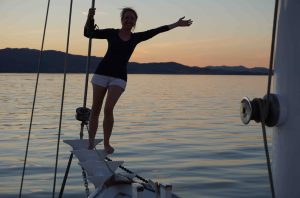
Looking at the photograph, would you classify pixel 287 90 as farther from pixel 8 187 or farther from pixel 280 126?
pixel 8 187

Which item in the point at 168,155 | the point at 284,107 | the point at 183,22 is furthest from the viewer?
the point at 168,155

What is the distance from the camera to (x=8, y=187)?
548 inches

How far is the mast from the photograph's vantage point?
3510 mm

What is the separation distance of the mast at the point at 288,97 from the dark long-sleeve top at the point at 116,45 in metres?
3.30

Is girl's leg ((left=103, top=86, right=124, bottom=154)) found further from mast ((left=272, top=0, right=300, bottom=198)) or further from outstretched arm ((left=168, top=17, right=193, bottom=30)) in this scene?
mast ((left=272, top=0, right=300, bottom=198))

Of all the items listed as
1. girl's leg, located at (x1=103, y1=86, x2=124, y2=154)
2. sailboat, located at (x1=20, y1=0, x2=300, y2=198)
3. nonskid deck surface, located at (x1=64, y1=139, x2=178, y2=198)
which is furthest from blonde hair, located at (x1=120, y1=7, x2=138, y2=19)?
sailboat, located at (x1=20, y1=0, x2=300, y2=198)

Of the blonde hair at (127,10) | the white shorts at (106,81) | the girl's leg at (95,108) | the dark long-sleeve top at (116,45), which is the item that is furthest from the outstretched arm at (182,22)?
the girl's leg at (95,108)

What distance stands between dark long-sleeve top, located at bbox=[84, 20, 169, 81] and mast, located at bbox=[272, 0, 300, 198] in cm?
330

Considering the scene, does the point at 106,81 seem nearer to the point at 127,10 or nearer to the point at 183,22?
the point at 127,10

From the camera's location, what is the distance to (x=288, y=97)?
3541 millimetres

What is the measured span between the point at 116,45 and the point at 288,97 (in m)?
3.72

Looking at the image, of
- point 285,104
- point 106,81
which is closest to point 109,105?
point 106,81

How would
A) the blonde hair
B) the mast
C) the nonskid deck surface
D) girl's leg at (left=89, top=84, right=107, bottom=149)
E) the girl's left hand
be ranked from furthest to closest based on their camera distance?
girl's leg at (left=89, top=84, right=107, bottom=149) → the blonde hair → the girl's left hand → the nonskid deck surface → the mast

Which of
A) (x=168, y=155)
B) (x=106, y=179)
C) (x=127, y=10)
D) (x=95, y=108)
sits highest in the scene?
(x=127, y=10)
